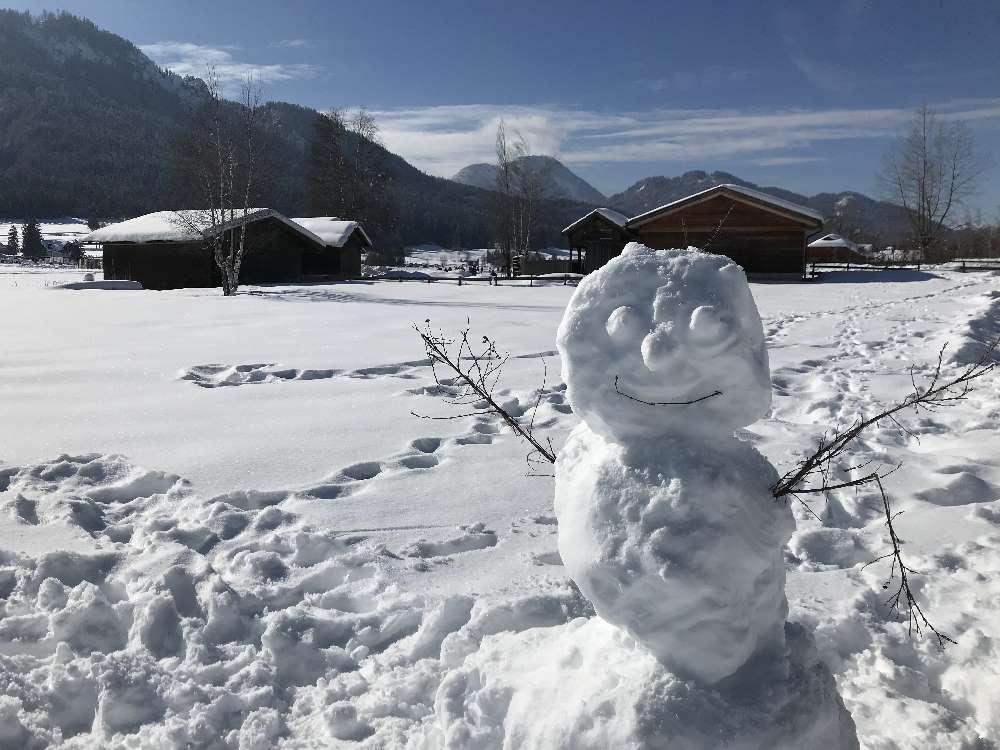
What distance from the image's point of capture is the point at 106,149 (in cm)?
Result: 11012

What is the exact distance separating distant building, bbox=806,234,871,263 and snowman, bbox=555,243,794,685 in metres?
56.8

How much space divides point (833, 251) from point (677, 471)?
60.7 m

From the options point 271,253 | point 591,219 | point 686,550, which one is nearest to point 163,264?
point 271,253

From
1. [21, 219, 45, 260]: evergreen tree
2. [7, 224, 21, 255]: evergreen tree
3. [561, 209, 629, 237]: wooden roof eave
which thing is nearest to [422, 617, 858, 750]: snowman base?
[561, 209, 629, 237]: wooden roof eave

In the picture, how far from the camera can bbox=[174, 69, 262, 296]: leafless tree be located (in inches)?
787

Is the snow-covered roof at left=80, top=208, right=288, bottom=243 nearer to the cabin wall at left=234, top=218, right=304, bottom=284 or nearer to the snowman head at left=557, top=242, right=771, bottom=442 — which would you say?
the cabin wall at left=234, top=218, right=304, bottom=284

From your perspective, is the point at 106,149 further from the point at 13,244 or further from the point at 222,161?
the point at 222,161

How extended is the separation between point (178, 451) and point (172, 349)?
4.78 metres

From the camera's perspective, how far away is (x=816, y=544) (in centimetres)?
338

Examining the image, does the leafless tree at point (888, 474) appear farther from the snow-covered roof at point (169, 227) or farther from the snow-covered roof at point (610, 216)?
the snow-covered roof at point (610, 216)

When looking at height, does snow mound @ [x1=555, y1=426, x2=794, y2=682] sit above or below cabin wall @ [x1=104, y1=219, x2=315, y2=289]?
below

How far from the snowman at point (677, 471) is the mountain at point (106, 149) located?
2593 cm

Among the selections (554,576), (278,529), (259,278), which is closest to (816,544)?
(554,576)

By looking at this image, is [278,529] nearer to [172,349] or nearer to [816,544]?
[816,544]
